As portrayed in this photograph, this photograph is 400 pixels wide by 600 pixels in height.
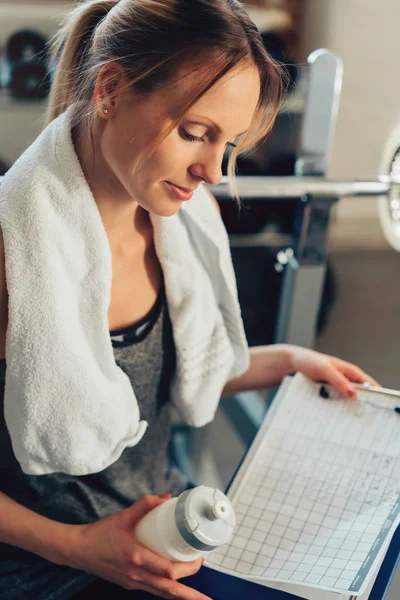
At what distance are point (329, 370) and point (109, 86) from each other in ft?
1.55

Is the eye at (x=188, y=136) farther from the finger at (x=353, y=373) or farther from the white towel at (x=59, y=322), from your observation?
the finger at (x=353, y=373)

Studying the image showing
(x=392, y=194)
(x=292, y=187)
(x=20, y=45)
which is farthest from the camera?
(x=20, y=45)

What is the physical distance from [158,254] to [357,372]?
12.8 inches

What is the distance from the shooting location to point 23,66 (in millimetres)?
2838

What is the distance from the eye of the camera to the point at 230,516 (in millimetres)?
634

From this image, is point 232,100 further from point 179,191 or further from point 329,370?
point 329,370

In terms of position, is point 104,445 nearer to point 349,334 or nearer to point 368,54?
point 349,334

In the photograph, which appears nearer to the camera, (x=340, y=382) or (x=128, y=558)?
(x=128, y=558)

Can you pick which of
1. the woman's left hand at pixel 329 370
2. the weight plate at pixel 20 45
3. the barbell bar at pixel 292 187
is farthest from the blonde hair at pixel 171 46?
the weight plate at pixel 20 45

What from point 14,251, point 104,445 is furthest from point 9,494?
point 14,251

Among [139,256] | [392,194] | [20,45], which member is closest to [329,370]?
[139,256]

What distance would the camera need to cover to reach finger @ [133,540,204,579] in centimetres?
66

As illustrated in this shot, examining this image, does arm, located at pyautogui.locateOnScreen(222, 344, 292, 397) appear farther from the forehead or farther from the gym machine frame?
the forehead

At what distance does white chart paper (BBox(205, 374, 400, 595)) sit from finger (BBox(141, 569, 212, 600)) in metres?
0.04
